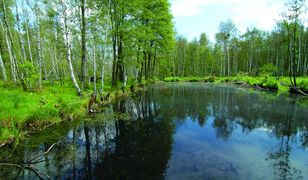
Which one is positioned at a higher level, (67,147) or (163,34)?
(163,34)

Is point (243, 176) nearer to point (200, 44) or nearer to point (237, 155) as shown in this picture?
point (237, 155)

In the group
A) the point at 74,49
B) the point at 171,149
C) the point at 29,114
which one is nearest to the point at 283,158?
the point at 171,149

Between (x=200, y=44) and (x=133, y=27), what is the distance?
142 feet

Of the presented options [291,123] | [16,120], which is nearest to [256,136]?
[291,123]

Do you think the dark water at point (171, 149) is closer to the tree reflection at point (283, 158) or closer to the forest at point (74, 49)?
the tree reflection at point (283, 158)

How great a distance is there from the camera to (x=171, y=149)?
6.21 metres

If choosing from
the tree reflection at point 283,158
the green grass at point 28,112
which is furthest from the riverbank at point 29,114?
the tree reflection at point 283,158

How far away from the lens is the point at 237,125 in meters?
8.88

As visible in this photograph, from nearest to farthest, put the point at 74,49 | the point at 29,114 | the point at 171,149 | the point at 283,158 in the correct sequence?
1. the point at 283,158
2. the point at 171,149
3. the point at 29,114
4. the point at 74,49

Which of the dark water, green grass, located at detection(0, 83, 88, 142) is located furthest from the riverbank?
the dark water

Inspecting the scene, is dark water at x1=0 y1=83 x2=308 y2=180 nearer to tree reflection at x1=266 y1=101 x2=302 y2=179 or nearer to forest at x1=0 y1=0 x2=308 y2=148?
tree reflection at x1=266 y1=101 x2=302 y2=179

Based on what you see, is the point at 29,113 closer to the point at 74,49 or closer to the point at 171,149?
the point at 171,149

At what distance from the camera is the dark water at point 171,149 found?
471cm

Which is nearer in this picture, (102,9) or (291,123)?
(291,123)
